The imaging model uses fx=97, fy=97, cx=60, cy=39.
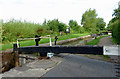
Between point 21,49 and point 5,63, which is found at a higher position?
point 21,49

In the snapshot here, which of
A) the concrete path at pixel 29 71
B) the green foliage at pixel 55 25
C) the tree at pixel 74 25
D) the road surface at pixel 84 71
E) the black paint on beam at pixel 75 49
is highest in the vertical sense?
the tree at pixel 74 25

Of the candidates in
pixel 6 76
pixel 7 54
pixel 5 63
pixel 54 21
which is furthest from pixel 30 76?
pixel 54 21

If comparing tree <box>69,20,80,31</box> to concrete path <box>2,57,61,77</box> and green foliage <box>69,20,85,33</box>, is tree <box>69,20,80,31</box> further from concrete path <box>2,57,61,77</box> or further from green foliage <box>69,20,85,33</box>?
concrete path <box>2,57,61,77</box>

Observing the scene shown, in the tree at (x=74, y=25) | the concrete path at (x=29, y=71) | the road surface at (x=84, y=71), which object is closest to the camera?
the road surface at (x=84, y=71)

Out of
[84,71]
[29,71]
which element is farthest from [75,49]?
[29,71]

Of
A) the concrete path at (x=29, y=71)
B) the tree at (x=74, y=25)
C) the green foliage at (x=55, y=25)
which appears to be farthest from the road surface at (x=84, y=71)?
the tree at (x=74, y=25)

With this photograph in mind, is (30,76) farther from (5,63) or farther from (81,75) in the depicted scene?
(5,63)

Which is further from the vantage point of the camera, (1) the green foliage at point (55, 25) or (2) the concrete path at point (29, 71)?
(1) the green foliage at point (55, 25)

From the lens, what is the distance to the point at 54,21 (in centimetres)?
2436

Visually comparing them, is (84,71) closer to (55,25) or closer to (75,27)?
(55,25)

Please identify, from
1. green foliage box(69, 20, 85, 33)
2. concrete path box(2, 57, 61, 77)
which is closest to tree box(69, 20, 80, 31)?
green foliage box(69, 20, 85, 33)

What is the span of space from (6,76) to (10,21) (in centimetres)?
1275

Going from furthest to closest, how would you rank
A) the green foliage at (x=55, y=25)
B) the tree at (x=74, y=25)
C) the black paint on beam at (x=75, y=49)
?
the tree at (x=74, y=25)
the green foliage at (x=55, y=25)
the black paint on beam at (x=75, y=49)

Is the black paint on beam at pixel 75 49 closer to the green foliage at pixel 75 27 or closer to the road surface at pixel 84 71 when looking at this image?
the road surface at pixel 84 71
